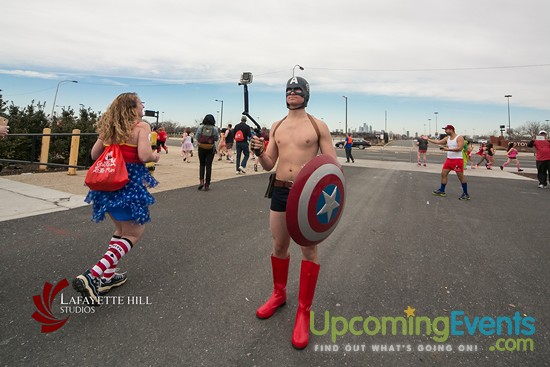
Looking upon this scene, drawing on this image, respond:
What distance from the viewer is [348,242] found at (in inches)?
143

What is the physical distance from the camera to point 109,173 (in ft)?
7.04

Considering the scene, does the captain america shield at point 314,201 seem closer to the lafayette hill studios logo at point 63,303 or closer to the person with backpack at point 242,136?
the lafayette hill studios logo at point 63,303

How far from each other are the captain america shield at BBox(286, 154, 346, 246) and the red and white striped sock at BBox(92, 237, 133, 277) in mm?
1474

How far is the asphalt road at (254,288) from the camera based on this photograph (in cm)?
170

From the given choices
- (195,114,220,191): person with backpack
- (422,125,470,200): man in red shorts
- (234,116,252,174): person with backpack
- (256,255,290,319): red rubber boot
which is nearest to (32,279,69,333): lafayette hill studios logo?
(256,255,290,319): red rubber boot

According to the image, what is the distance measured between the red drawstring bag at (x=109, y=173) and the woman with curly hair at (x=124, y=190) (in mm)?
101

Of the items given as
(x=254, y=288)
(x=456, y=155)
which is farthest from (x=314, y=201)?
(x=456, y=155)

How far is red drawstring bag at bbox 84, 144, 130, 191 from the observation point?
2.14m

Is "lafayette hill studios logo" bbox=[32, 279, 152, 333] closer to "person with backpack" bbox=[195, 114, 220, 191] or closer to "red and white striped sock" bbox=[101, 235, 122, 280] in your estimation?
"red and white striped sock" bbox=[101, 235, 122, 280]

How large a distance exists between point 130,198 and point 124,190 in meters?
0.09

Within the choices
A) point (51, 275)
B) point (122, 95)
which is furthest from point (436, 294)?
point (51, 275)

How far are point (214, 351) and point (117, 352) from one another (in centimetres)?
57

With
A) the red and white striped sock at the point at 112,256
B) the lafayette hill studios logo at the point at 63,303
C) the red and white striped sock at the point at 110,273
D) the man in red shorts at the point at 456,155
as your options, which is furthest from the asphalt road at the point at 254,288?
the man in red shorts at the point at 456,155

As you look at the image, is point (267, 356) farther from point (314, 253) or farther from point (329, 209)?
point (329, 209)
